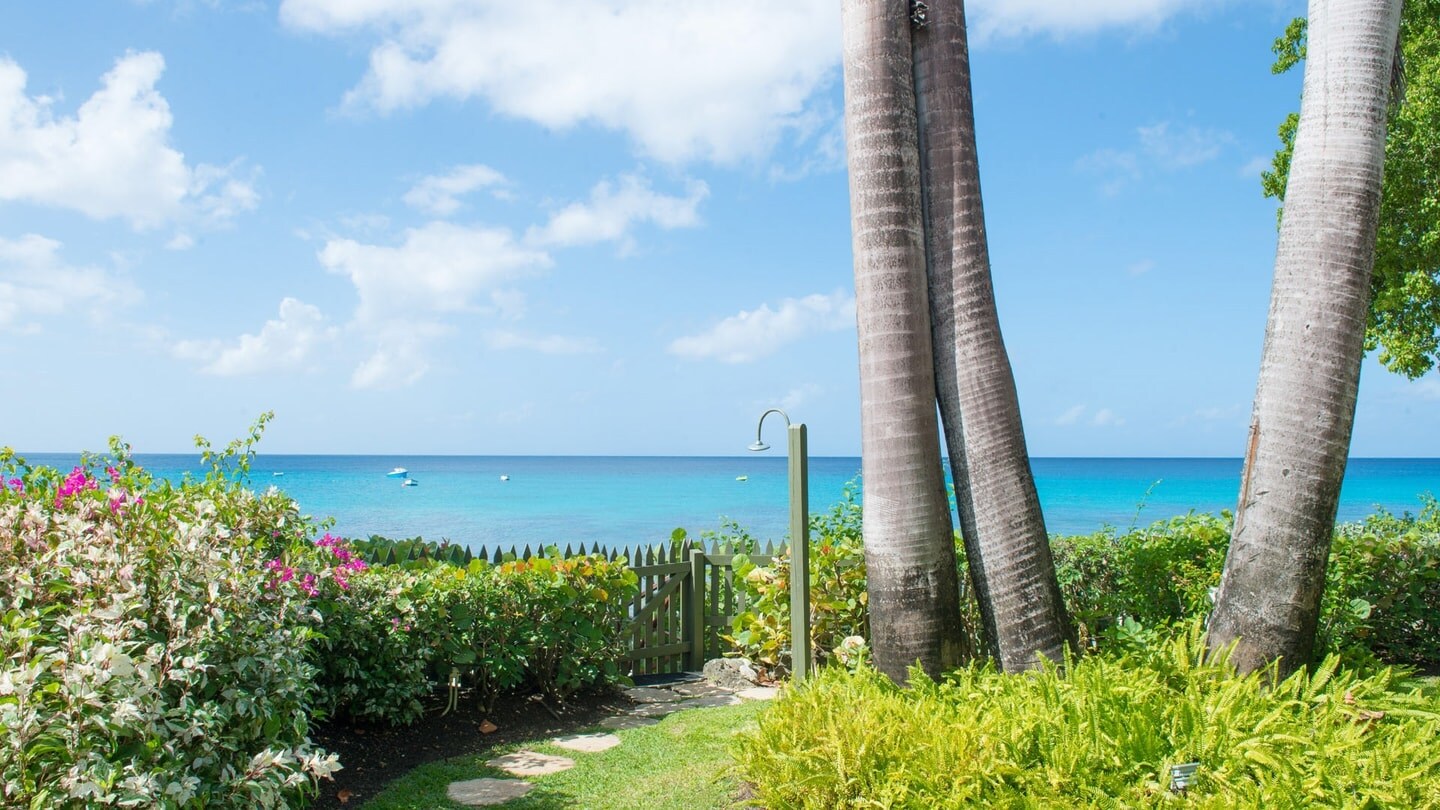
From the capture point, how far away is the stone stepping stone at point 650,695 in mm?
7191

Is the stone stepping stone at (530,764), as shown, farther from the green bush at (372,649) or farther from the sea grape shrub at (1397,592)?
the sea grape shrub at (1397,592)

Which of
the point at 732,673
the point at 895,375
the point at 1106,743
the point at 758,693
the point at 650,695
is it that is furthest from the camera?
the point at 732,673

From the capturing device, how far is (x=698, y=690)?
7523mm

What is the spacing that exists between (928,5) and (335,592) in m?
4.85

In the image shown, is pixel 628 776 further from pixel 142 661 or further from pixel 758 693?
pixel 142 661

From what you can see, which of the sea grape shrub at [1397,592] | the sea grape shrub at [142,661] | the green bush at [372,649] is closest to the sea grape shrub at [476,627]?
the green bush at [372,649]

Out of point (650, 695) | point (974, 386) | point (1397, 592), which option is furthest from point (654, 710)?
point (1397, 592)

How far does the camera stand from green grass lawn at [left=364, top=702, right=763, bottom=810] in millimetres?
4598

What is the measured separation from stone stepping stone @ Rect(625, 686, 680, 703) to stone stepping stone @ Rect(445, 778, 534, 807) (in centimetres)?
213

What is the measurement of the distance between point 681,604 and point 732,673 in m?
0.93

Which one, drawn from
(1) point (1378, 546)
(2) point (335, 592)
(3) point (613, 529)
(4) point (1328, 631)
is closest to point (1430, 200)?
(1) point (1378, 546)

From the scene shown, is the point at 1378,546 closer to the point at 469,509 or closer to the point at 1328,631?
the point at 1328,631

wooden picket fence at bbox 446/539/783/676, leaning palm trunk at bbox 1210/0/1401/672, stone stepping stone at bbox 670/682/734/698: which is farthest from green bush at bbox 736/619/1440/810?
wooden picket fence at bbox 446/539/783/676

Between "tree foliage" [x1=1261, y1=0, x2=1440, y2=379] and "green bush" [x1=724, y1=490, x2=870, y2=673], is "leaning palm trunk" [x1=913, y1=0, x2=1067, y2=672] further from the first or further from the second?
"tree foliage" [x1=1261, y1=0, x2=1440, y2=379]
